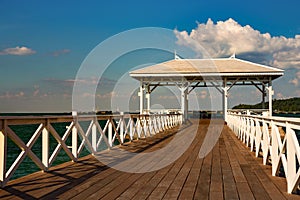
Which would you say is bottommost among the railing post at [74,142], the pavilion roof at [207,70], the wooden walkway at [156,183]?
the wooden walkway at [156,183]

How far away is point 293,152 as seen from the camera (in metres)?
3.93

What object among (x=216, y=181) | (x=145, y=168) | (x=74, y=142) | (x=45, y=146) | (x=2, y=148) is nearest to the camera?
(x=2, y=148)

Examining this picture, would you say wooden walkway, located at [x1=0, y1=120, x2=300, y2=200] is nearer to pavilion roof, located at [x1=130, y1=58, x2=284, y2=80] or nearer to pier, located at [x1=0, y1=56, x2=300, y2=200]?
pier, located at [x1=0, y1=56, x2=300, y2=200]

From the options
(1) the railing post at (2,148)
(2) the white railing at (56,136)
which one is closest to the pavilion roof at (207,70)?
(2) the white railing at (56,136)

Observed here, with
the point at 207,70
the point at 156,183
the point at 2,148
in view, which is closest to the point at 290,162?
the point at 156,183

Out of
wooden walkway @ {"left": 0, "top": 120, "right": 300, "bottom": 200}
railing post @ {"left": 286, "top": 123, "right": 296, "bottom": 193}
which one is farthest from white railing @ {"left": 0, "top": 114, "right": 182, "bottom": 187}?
railing post @ {"left": 286, "top": 123, "right": 296, "bottom": 193}

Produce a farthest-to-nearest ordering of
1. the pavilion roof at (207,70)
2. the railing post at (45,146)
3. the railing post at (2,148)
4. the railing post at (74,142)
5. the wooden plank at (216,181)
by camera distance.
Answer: the pavilion roof at (207,70) < the railing post at (74,142) < the railing post at (45,146) < the railing post at (2,148) < the wooden plank at (216,181)

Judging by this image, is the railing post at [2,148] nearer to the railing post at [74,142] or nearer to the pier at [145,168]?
the pier at [145,168]

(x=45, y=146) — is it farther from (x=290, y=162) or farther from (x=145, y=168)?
(x=290, y=162)

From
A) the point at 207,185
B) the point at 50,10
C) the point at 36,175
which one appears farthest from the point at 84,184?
the point at 50,10

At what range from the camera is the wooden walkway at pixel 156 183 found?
12.8 feet

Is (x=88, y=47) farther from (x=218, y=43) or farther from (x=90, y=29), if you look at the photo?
(x=218, y=43)

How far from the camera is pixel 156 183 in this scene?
15.0ft

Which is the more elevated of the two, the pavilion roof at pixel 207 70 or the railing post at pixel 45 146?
the pavilion roof at pixel 207 70
